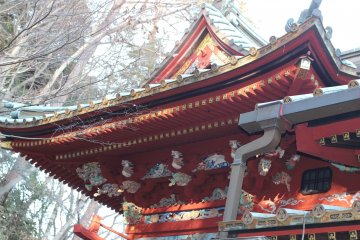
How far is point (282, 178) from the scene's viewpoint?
5.45 m

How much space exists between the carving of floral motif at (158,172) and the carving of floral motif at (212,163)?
0.61 m

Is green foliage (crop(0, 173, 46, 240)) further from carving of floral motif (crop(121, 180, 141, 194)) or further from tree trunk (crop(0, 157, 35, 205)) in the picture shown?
carving of floral motif (crop(121, 180, 141, 194))

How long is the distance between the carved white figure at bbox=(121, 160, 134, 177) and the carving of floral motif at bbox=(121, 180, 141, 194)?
0.13 meters

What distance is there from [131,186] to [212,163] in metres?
1.61

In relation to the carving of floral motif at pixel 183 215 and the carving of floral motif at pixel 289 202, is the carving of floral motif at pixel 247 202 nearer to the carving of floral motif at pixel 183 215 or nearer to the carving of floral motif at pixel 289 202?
the carving of floral motif at pixel 289 202

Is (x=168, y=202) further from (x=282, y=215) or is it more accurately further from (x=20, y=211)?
(x=20, y=211)

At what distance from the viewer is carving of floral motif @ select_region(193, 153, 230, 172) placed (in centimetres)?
602

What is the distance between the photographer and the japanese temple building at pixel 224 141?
362cm

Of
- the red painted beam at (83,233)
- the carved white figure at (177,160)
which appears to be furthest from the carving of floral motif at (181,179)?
the red painted beam at (83,233)

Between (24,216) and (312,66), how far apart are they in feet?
44.4

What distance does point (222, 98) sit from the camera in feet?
17.0

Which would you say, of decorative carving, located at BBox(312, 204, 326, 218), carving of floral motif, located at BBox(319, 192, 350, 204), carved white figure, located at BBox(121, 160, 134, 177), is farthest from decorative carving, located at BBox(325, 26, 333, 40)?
carved white figure, located at BBox(121, 160, 134, 177)

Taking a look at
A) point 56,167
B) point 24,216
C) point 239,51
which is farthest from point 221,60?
point 24,216

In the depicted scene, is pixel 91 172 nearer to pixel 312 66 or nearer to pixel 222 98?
pixel 222 98
